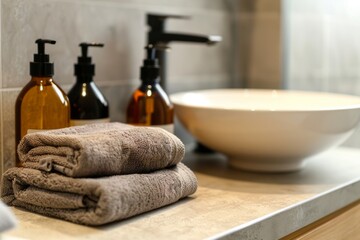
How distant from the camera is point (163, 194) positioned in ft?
2.79

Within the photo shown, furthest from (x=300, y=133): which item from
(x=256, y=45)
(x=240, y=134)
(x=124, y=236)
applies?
(x=256, y=45)

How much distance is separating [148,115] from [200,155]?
26 cm

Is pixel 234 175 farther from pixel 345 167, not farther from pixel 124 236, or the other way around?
pixel 124 236

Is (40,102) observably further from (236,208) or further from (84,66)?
(236,208)

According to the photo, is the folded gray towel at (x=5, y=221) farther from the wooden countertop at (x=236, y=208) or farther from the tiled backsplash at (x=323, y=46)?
the tiled backsplash at (x=323, y=46)

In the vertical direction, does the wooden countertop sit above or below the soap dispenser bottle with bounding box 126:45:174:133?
below

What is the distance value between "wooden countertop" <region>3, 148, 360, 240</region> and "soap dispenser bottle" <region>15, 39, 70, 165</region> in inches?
5.8

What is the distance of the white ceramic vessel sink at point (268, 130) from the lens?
1031 mm

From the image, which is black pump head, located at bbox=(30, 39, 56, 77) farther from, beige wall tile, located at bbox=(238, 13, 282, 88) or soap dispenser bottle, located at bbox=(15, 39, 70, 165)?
beige wall tile, located at bbox=(238, 13, 282, 88)

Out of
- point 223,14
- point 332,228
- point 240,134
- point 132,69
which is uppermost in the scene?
point 223,14

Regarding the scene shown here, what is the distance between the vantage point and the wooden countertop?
76cm

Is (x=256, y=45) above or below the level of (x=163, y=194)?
above

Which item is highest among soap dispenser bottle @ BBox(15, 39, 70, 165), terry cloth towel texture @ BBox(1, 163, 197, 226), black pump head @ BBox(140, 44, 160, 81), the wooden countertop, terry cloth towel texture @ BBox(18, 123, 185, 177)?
black pump head @ BBox(140, 44, 160, 81)

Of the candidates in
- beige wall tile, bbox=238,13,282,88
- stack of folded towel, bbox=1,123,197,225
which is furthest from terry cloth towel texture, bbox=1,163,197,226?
beige wall tile, bbox=238,13,282,88
